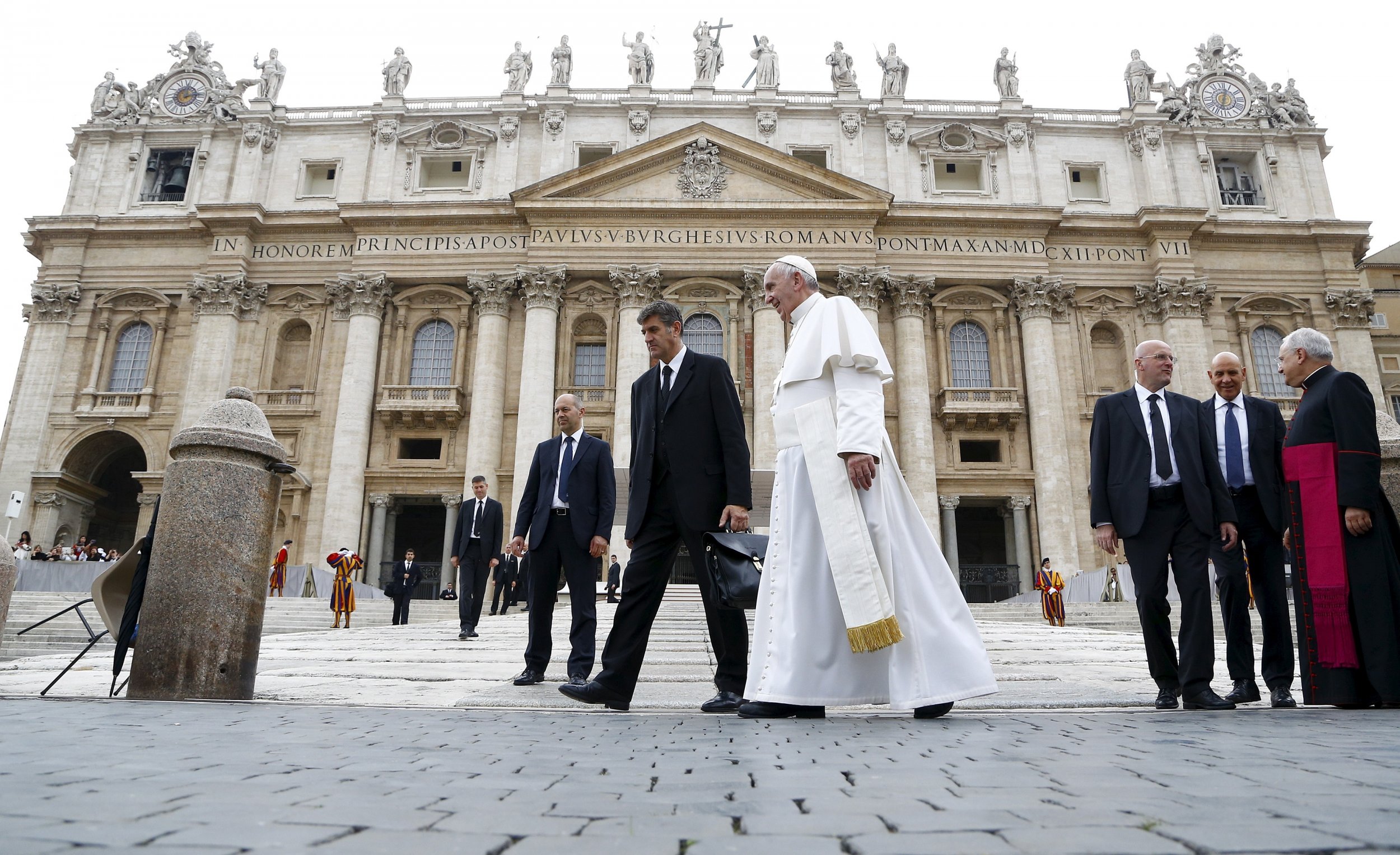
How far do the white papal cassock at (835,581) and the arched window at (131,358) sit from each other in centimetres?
2993

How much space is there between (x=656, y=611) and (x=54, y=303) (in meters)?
31.8

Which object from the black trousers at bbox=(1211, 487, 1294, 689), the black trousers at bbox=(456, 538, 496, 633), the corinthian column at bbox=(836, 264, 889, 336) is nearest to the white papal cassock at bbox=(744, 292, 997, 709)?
the black trousers at bbox=(1211, 487, 1294, 689)

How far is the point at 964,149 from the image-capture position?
101 feet

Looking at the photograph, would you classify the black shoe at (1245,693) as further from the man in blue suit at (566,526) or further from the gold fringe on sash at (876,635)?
the man in blue suit at (566,526)

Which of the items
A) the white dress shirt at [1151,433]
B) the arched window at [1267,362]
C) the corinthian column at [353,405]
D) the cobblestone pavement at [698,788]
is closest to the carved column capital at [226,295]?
the corinthian column at [353,405]

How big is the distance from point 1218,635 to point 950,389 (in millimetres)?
15974

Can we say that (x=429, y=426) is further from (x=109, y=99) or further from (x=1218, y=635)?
(x=1218, y=635)

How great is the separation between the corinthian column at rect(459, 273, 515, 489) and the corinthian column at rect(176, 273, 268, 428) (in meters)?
7.05

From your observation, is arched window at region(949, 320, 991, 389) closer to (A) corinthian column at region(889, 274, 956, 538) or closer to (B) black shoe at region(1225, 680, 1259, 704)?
(A) corinthian column at region(889, 274, 956, 538)

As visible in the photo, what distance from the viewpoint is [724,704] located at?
15.7ft

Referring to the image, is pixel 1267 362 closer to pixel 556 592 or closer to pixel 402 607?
pixel 402 607

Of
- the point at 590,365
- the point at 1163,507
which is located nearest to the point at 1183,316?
the point at 590,365

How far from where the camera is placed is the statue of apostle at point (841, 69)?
3105 cm

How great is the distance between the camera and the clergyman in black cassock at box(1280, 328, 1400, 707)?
518cm
